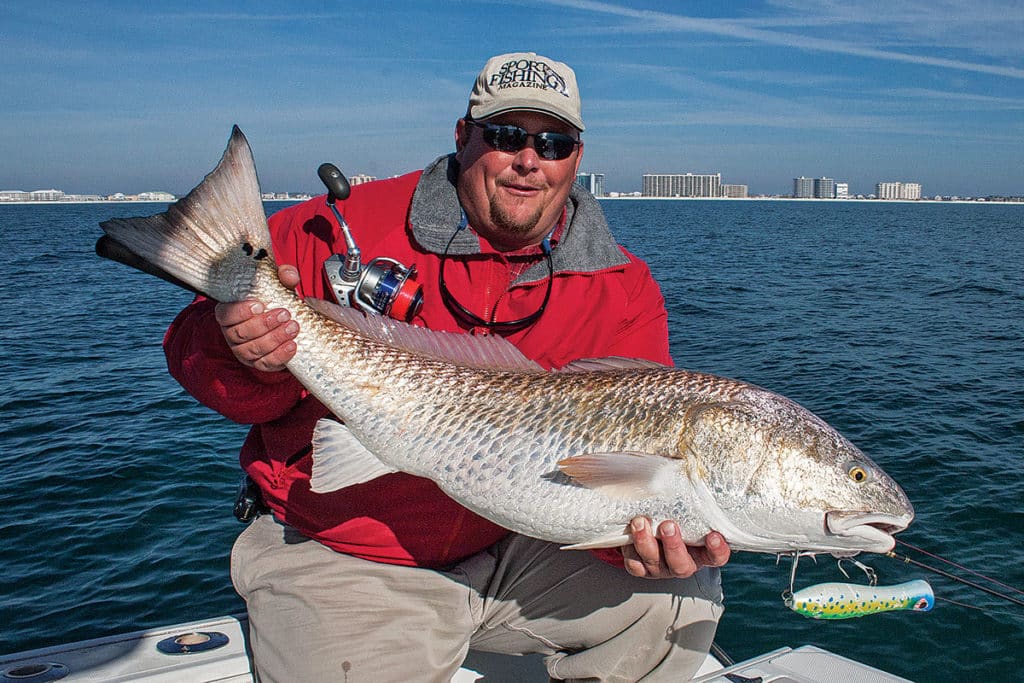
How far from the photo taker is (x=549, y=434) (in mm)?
3059

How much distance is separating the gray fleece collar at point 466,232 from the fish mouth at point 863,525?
64.5 inches

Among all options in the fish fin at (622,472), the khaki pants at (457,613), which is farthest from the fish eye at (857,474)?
the khaki pants at (457,613)

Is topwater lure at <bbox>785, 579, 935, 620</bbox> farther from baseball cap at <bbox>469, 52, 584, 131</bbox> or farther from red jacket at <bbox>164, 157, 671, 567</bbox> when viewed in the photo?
baseball cap at <bbox>469, 52, 584, 131</bbox>

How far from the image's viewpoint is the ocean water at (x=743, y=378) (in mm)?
6770

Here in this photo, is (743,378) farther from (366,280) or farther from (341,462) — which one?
(341,462)

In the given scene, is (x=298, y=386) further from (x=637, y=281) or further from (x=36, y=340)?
(x=36, y=340)

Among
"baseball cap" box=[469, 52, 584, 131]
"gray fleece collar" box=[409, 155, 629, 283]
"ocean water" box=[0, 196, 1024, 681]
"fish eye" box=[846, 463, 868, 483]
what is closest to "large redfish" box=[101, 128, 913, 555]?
"fish eye" box=[846, 463, 868, 483]

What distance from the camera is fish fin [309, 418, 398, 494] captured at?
319cm

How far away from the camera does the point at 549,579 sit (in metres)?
3.67

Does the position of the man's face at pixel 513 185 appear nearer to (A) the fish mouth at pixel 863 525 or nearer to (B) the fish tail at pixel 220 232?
(B) the fish tail at pixel 220 232

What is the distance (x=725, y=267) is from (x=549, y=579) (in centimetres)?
3566

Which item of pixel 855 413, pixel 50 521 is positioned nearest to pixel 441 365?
pixel 50 521

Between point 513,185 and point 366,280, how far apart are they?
935mm

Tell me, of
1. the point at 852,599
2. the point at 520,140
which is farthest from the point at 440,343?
the point at 852,599
